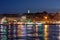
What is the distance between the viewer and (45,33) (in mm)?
1782

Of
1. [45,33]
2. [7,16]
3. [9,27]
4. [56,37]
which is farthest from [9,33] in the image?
[56,37]

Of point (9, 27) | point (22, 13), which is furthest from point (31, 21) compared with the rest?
point (9, 27)

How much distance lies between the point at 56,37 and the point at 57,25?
0.42 feet

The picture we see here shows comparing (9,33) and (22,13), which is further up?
(22,13)

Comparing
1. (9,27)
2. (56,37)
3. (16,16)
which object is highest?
(16,16)

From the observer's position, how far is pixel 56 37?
179cm

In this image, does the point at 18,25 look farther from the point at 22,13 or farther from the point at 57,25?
the point at 57,25

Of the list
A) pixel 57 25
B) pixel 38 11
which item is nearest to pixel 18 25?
pixel 38 11

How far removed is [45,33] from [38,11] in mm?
245

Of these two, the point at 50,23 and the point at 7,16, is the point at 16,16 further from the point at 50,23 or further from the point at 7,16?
the point at 50,23

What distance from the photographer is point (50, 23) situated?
1.80m

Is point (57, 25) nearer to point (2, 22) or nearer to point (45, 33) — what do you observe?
point (45, 33)

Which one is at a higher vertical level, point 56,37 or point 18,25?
point 18,25

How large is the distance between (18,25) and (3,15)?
0.19 metres
